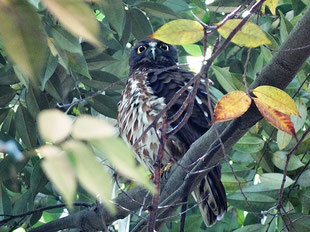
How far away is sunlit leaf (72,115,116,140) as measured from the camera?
2.14ft

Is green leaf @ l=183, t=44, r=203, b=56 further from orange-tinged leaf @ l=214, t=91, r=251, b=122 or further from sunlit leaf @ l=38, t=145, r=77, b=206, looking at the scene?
sunlit leaf @ l=38, t=145, r=77, b=206

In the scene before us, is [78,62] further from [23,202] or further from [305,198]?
[305,198]

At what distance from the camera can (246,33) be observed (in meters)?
1.39

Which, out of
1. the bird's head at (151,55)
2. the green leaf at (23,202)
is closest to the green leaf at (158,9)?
the bird's head at (151,55)

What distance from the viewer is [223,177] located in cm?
319

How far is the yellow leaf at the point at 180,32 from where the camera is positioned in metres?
1.21

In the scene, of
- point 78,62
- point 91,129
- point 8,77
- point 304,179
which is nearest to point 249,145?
point 304,179

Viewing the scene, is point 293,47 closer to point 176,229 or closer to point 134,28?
point 134,28

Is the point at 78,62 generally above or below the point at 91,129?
below

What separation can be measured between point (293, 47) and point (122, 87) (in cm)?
190

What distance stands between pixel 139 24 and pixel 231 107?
69.0 inches

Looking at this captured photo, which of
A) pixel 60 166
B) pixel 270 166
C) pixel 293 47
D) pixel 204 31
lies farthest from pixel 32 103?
pixel 60 166

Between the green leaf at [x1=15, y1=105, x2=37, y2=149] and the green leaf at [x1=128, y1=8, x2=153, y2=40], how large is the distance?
75 centimetres

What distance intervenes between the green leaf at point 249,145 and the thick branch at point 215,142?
0.54 meters
